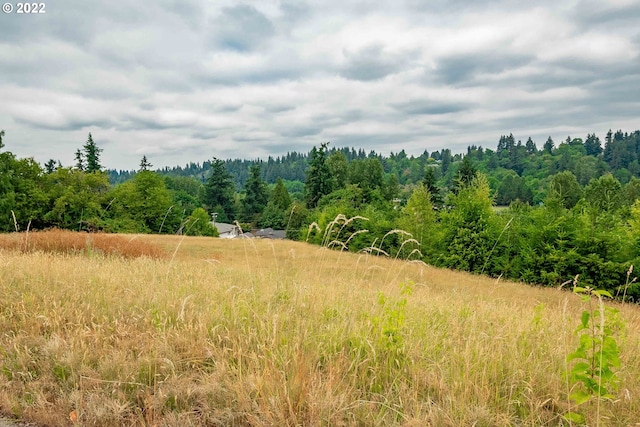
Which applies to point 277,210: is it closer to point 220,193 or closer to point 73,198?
point 220,193

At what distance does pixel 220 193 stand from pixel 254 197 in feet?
27.4

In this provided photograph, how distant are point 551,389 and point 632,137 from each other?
24005 centimetres

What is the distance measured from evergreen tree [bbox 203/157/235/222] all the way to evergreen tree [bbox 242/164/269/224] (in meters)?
3.74

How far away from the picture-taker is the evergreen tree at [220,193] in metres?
89.8

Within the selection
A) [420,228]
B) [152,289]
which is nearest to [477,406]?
[152,289]

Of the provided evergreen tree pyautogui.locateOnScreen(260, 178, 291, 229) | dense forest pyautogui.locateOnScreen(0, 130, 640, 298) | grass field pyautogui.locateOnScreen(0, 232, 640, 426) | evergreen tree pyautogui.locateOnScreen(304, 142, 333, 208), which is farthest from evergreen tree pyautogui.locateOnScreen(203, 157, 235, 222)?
grass field pyautogui.locateOnScreen(0, 232, 640, 426)

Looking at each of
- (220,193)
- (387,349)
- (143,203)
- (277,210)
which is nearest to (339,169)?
(277,210)

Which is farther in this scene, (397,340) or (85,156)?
(85,156)

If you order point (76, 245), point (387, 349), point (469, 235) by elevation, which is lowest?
point (469, 235)

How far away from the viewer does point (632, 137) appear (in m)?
185

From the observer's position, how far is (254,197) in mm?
94375

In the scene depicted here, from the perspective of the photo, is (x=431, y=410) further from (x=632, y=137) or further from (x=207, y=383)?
(x=632, y=137)

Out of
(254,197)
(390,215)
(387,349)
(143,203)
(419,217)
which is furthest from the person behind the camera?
(254,197)

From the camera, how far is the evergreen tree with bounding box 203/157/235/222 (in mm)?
89750
